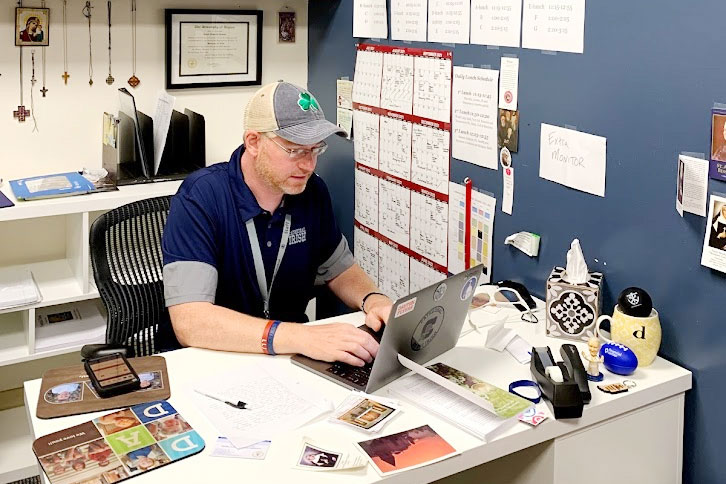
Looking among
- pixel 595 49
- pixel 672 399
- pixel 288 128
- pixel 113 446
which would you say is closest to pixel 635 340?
pixel 672 399

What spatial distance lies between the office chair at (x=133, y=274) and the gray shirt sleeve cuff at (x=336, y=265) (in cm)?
47

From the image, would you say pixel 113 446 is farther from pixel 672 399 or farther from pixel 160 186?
pixel 160 186

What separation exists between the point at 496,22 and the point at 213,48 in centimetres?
135

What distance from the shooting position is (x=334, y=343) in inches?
71.0

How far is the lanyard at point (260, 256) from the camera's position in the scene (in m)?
2.16

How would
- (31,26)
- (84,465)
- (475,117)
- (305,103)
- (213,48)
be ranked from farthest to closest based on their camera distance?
A: (213,48) → (31,26) → (475,117) → (305,103) → (84,465)

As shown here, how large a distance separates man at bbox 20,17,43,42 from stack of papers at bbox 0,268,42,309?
32.8 inches

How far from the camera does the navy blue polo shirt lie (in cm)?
201

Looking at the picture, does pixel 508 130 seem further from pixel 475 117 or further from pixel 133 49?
pixel 133 49

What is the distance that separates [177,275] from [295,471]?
2.45ft

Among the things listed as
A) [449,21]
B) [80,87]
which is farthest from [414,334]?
[80,87]

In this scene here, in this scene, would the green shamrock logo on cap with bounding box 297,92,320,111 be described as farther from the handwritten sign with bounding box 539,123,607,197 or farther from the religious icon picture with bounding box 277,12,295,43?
the religious icon picture with bounding box 277,12,295,43

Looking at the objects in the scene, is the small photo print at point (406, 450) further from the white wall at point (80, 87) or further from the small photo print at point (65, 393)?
the white wall at point (80, 87)

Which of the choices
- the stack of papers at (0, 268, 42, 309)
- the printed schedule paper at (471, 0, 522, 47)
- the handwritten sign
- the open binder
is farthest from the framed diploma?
the handwritten sign
